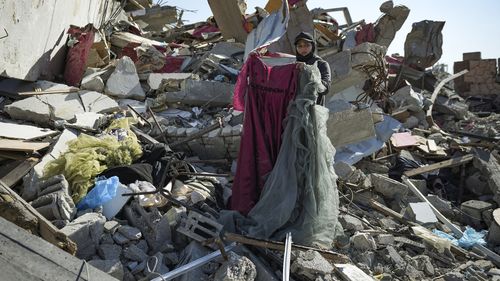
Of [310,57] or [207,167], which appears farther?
[207,167]

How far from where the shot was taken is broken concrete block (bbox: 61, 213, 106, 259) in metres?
3.42

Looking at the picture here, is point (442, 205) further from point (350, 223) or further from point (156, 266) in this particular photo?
point (156, 266)

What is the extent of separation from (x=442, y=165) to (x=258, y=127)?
4057 millimetres

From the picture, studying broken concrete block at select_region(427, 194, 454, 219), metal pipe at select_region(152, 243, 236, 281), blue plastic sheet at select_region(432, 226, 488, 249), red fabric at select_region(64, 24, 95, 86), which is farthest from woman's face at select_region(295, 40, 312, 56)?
red fabric at select_region(64, 24, 95, 86)

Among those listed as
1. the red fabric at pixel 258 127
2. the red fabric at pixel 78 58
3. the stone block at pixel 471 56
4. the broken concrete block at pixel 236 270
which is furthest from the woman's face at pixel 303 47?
the stone block at pixel 471 56

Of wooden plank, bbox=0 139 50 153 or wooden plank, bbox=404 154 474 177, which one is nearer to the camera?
wooden plank, bbox=0 139 50 153

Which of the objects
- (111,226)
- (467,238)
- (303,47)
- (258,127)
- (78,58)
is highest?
(303,47)

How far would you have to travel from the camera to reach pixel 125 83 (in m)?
6.98

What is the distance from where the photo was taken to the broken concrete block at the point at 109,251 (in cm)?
342

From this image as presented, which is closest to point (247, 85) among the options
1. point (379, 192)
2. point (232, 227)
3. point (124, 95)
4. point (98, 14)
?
point (232, 227)

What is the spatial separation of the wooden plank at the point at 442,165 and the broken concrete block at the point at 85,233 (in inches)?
179

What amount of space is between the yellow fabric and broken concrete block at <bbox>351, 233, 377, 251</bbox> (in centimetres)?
261

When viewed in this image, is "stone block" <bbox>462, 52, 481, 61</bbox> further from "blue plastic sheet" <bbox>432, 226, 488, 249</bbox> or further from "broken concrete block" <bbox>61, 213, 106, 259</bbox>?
"broken concrete block" <bbox>61, 213, 106, 259</bbox>

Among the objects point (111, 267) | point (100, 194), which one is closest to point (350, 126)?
point (100, 194)
